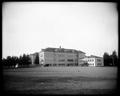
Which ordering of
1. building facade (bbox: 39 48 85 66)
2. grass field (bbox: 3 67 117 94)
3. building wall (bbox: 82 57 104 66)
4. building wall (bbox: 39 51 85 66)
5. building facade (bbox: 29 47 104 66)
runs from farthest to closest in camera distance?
building wall (bbox: 82 57 104 66)
building facade (bbox: 29 47 104 66)
building wall (bbox: 39 51 85 66)
building facade (bbox: 39 48 85 66)
grass field (bbox: 3 67 117 94)

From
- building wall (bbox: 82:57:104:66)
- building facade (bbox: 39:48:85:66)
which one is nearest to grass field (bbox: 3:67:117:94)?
building facade (bbox: 39:48:85:66)

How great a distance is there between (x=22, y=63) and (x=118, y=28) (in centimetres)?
2795

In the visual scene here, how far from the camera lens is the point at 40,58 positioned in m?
36.5

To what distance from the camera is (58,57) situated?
121 feet

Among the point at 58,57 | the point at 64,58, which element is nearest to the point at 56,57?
the point at 58,57

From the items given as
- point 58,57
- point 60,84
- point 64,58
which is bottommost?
point 60,84

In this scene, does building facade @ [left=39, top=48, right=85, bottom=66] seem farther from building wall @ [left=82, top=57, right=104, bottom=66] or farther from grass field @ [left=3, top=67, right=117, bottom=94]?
grass field @ [left=3, top=67, right=117, bottom=94]

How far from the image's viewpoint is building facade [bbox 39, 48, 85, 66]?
35.0 meters

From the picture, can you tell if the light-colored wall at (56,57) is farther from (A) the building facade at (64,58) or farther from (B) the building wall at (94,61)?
(B) the building wall at (94,61)

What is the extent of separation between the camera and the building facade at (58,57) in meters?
35.0

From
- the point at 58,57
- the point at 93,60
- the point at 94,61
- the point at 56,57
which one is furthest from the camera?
the point at 93,60

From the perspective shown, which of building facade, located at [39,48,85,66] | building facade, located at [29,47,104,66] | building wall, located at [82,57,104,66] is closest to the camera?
building facade, located at [39,48,85,66]

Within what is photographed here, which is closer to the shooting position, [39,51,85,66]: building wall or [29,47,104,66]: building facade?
[39,51,85,66]: building wall

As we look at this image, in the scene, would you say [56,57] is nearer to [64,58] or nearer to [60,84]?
[64,58]
